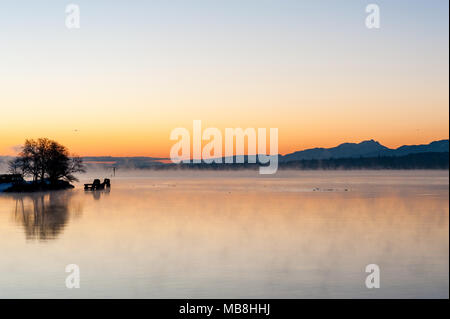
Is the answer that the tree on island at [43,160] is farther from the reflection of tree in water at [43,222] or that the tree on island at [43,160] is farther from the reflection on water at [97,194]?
the reflection of tree in water at [43,222]

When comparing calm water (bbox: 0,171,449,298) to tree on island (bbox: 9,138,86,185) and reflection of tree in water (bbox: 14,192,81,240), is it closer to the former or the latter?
reflection of tree in water (bbox: 14,192,81,240)

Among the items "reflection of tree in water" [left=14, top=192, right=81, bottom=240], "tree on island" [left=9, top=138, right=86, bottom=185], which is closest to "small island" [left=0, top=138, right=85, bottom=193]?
"tree on island" [left=9, top=138, right=86, bottom=185]

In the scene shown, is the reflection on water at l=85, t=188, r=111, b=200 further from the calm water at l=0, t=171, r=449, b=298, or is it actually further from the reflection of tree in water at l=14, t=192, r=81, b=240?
the calm water at l=0, t=171, r=449, b=298

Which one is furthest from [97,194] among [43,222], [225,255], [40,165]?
[225,255]

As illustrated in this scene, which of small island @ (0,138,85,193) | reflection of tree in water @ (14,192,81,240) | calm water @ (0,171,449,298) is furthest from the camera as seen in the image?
small island @ (0,138,85,193)

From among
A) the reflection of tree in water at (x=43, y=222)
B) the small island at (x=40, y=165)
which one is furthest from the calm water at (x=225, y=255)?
the small island at (x=40, y=165)

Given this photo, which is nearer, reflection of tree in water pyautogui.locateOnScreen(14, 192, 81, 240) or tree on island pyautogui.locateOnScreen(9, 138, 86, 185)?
reflection of tree in water pyautogui.locateOnScreen(14, 192, 81, 240)

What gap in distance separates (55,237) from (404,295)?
69.1 feet

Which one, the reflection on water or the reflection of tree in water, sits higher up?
the reflection of tree in water

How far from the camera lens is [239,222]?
41281mm

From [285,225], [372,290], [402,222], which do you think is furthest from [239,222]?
[372,290]

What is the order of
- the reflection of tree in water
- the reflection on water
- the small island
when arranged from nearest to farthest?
the reflection of tree in water → the reflection on water → the small island

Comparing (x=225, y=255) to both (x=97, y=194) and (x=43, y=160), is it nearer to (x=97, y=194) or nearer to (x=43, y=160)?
(x=97, y=194)
